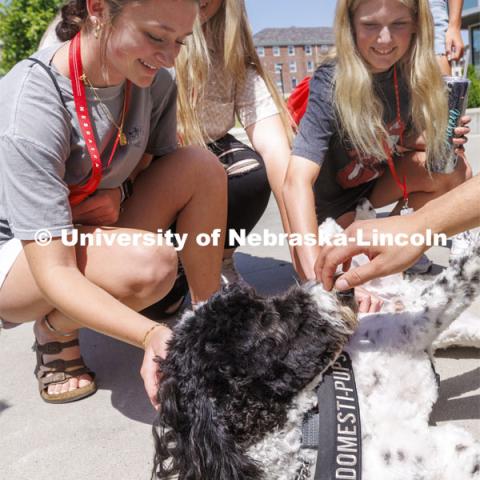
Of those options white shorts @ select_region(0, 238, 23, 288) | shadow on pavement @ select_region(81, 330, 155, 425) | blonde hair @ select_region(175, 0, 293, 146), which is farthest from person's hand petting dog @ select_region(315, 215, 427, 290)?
blonde hair @ select_region(175, 0, 293, 146)

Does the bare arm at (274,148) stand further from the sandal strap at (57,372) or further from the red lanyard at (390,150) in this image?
the sandal strap at (57,372)

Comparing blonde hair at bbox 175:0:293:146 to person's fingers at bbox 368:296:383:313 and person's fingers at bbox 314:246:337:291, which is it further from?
person's fingers at bbox 314:246:337:291

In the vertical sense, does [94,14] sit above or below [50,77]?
above

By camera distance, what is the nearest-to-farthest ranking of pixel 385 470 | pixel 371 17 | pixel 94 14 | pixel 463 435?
pixel 385 470, pixel 463 435, pixel 94 14, pixel 371 17

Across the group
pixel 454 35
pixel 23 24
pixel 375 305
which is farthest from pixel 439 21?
pixel 23 24

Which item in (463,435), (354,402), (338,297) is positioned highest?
(338,297)

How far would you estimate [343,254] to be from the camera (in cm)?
147

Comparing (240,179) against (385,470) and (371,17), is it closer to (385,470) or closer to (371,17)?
(371,17)

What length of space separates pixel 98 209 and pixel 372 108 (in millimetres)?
1307

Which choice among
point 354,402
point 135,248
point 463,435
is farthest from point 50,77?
point 463,435

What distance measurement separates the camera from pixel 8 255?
6.31ft

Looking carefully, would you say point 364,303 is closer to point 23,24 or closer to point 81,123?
point 81,123

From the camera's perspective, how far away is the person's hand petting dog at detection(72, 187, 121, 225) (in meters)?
2.01

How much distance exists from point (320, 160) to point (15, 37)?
17489 millimetres
